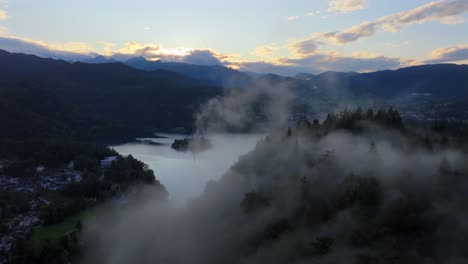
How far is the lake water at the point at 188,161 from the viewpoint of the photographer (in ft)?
206

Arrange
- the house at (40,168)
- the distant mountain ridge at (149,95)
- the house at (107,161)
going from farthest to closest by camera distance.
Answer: the distant mountain ridge at (149,95)
the house at (107,161)
the house at (40,168)

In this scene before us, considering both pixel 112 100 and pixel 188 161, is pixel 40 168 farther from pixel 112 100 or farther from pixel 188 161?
pixel 112 100

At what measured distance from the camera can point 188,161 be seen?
84688mm

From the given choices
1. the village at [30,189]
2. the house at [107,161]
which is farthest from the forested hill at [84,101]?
the village at [30,189]

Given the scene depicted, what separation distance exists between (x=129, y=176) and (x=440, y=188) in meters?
44.9

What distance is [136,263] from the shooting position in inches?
1352

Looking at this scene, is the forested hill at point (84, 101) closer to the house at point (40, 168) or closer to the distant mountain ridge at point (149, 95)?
the distant mountain ridge at point (149, 95)

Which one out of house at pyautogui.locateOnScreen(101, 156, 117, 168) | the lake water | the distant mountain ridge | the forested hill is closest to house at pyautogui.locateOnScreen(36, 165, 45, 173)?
house at pyautogui.locateOnScreen(101, 156, 117, 168)

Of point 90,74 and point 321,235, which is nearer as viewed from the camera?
point 321,235

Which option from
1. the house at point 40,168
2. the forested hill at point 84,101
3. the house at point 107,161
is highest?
the forested hill at point 84,101

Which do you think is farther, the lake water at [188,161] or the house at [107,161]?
the house at [107,161]

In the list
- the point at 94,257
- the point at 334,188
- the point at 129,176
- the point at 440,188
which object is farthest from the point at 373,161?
the point at 129,176

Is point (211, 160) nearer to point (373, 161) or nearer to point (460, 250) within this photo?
point (373, 161)

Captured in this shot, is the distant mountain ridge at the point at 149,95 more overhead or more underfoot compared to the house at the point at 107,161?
more overhead
